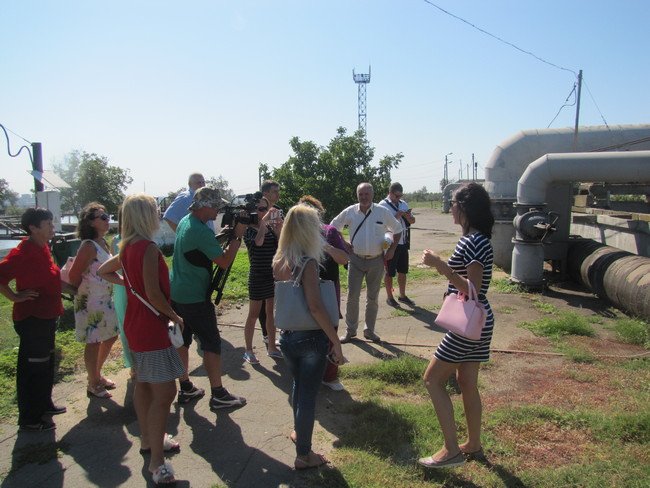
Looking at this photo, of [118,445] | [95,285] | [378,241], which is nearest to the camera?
[118,445]

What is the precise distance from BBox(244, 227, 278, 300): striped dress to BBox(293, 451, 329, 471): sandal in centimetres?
208

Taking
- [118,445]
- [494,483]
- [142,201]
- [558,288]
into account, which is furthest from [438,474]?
[558,288]

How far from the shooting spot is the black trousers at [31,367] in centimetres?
378

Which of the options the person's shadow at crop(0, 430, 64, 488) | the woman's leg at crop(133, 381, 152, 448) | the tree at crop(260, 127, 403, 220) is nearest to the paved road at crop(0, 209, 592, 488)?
the person's shadow at crop(0, 430, 64, 488)

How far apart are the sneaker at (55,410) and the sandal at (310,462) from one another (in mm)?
2141

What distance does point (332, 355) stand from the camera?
305cm

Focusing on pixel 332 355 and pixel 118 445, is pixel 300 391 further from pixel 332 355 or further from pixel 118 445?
pixel 118 445

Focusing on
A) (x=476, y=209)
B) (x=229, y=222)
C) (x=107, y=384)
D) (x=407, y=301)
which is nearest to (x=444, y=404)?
(x=476, y=209)

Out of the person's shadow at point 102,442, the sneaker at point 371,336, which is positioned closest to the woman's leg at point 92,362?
the person's shadow at point 102,442

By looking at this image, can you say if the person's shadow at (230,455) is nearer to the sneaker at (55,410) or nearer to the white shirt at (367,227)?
the sneaker at (55,410)

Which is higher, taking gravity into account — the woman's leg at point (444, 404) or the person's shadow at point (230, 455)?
the woman's leg at point (444, 404)

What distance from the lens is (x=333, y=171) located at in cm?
1916

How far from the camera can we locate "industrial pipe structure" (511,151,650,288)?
764 centimetres

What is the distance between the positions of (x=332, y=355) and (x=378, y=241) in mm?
2661
